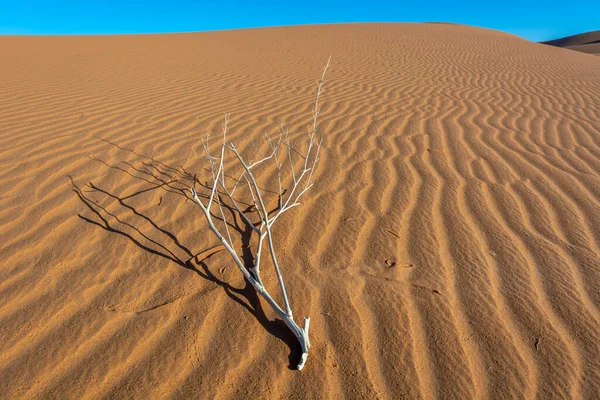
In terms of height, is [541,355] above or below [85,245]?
below

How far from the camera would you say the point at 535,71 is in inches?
368

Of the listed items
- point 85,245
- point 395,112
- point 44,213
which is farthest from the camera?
point 395,112

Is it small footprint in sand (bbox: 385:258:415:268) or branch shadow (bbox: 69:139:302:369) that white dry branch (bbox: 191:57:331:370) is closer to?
branch shadow (bbox: 69:139:302:369)

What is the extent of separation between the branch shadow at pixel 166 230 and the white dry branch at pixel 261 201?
60 millimetres

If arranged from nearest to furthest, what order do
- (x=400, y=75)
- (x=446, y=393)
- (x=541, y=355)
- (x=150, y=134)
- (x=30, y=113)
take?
(x=446, y=393) → (x=541, y=355) → (x=150, y=134) → (x=30, y=113) → (x=400, y=75)

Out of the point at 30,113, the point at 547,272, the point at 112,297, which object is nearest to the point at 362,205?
the point at 547,272

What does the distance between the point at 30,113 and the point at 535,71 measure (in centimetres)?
1025

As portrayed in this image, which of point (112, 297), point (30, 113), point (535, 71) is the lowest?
point (535, 71)

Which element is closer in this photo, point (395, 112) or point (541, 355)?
point (541, 355)

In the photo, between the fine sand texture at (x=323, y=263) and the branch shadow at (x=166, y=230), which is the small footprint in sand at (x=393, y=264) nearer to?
the fine sand texture at (x=323, y=263)

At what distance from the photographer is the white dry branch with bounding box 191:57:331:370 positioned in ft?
5.60

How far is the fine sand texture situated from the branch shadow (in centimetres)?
1

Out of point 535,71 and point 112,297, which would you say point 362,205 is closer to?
point 112,297

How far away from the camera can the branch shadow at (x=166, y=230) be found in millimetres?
1803
